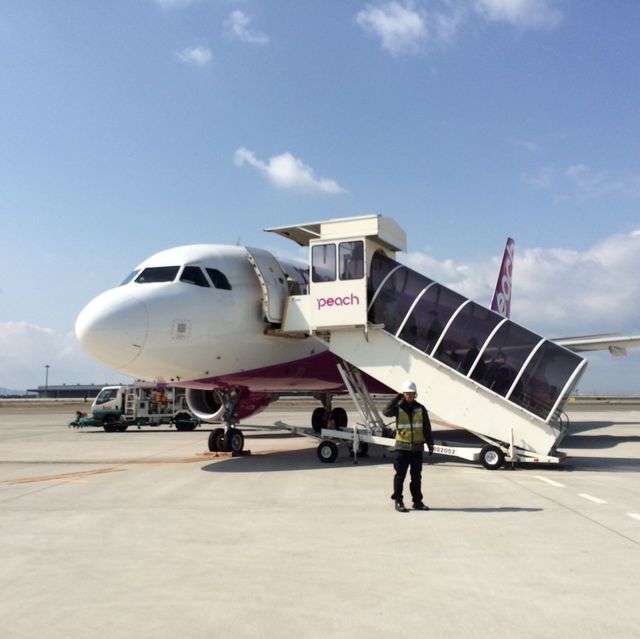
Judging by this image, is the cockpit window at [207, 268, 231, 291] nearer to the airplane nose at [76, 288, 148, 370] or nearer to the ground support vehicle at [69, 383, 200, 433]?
the airplane nose at [76, 288, 148, 370]

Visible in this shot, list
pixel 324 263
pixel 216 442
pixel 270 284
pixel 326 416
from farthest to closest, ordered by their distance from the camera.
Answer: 1. pixel 326 416
2. pixel 216 442
3. pixel 270 284
4. pixel 324 263

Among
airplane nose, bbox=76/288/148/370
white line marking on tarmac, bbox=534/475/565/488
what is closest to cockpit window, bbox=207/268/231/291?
airplane nose, bbox=76/288/148/370

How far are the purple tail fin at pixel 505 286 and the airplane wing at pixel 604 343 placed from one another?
5.25 meters

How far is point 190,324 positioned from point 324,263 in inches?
121

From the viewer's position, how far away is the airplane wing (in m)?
19.9

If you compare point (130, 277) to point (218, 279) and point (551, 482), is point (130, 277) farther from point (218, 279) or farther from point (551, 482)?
point (551, 482)

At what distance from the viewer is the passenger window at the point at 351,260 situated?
13.0 metres

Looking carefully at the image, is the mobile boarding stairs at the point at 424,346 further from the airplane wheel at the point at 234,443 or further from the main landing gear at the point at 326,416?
the main landing gear at the point at 326,416

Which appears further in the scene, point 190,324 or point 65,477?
point 190,324

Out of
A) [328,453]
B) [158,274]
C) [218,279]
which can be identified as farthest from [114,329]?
[328,453]

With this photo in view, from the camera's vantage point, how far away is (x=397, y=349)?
1270 centimetres

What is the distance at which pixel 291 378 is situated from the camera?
15.6 m

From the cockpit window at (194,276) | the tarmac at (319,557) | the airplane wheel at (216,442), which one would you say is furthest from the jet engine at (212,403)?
the tarmac at (319,557)

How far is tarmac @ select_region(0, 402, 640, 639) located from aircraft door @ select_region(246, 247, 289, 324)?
3847mm
